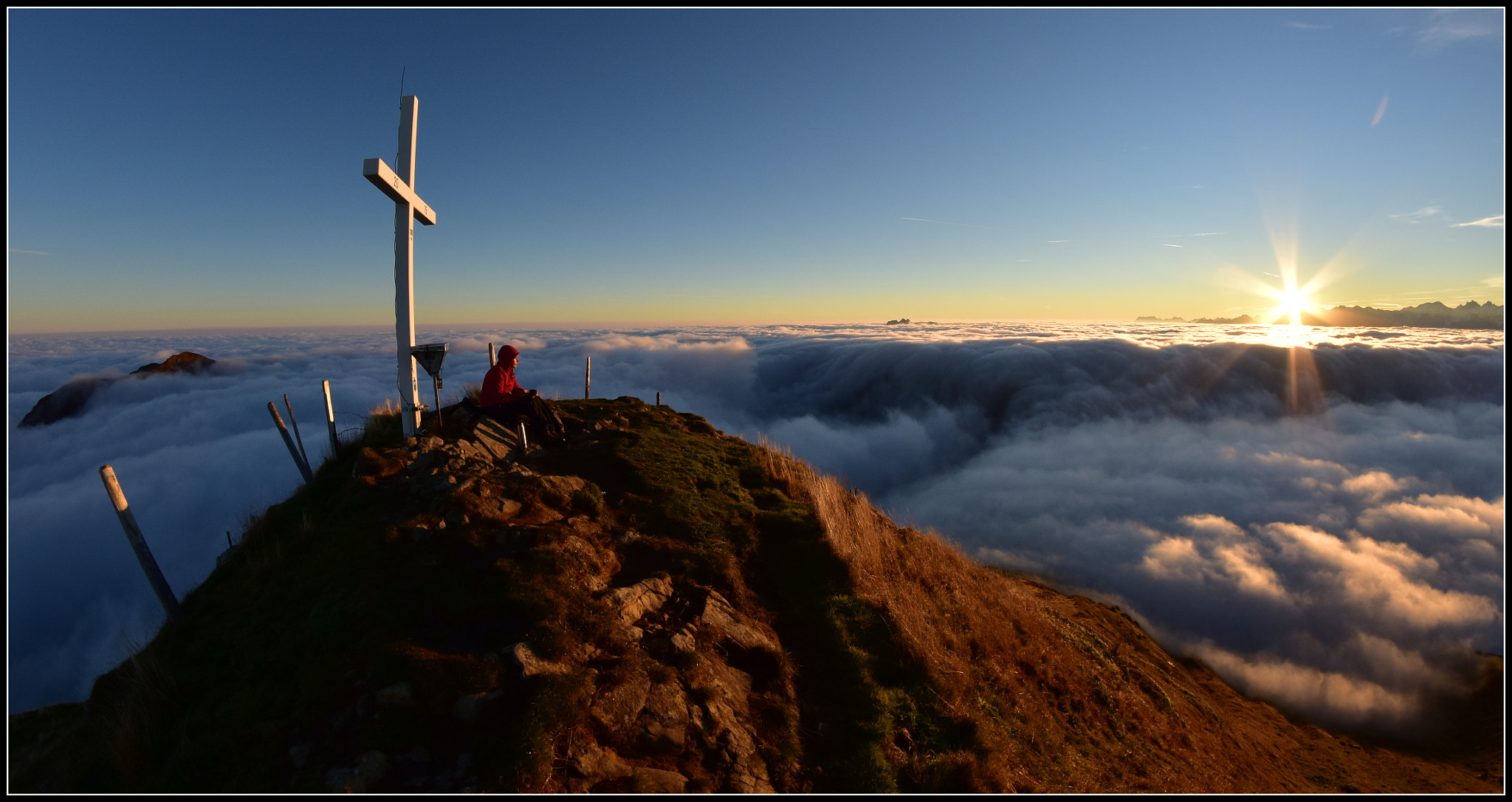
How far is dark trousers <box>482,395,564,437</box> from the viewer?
862cm

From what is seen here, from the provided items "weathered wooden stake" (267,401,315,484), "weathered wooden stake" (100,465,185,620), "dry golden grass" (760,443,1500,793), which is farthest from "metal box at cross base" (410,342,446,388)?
"dry golden grass" (760,443,1500,793)

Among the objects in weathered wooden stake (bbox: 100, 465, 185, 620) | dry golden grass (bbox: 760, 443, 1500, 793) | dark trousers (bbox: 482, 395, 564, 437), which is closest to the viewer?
weathered wooden stake (bbox: 100, 465, 185, 620)

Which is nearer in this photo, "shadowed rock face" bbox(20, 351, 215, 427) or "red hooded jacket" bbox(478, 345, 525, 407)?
"red hooded jacket" bbox(478, 345, 525, 407)

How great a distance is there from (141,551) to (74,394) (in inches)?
2838

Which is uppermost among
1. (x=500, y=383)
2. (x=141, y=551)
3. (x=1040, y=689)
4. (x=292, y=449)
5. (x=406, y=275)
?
(x=406, y=275)

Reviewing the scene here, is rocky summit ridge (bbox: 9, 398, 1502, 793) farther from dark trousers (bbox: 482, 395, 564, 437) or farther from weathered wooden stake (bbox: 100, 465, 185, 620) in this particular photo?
dark trousers (bbox: 482, 395, 564, 437)

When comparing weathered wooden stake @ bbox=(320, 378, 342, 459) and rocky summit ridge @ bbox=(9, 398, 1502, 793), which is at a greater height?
weathered wooden stake @ bbox=(320, 378, 342, 459)

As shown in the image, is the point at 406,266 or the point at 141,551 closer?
the point at 141,551

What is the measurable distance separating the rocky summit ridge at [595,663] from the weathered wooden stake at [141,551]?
0.29m

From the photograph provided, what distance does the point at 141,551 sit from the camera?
503 cm

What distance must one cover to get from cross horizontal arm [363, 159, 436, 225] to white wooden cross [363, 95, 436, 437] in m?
0.02

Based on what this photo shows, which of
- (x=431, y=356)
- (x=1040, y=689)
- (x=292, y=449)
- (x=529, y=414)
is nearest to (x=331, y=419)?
(x=292, y=449)

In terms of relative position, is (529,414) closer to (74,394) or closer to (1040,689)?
(1040,689)

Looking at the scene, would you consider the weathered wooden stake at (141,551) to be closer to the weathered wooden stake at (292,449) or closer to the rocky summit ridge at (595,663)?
the rocky summit ridge at (595,663)
